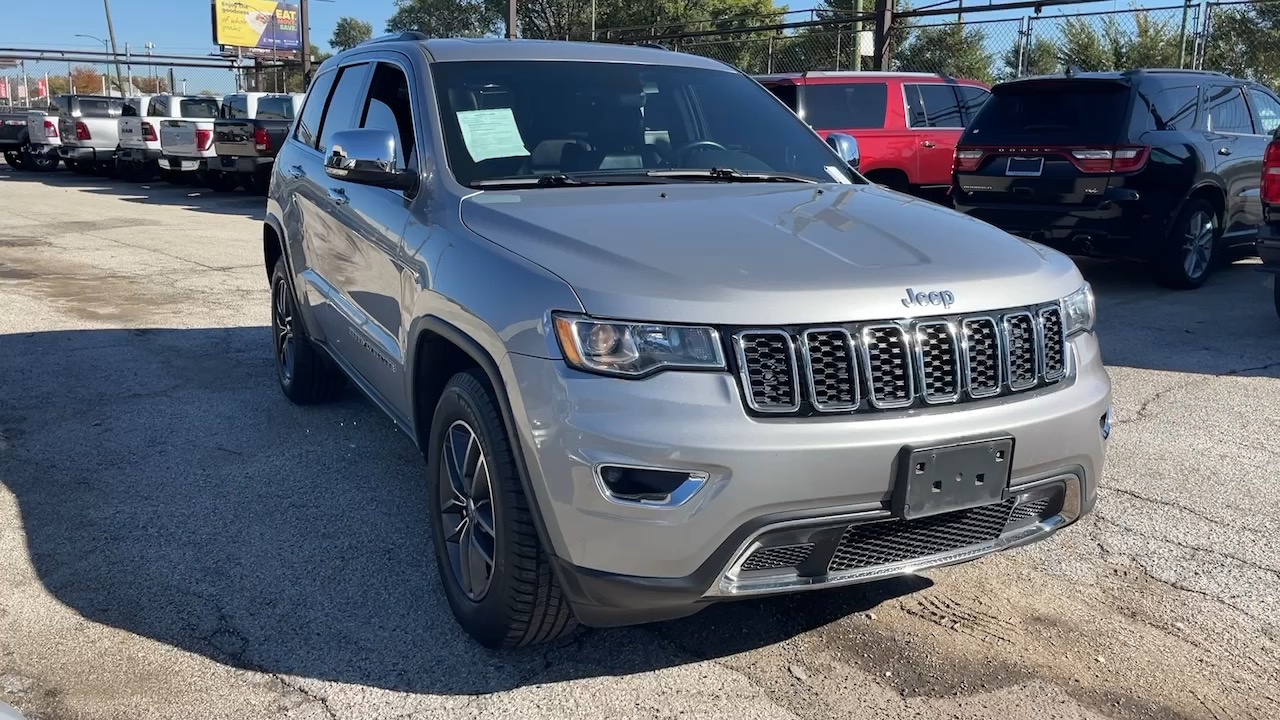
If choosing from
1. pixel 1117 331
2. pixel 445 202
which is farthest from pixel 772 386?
pixel 1117 331

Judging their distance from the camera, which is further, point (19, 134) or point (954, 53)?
point (19, 134)

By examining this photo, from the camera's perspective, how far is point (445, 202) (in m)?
3.60

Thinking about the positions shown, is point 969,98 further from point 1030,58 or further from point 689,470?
point 689,470

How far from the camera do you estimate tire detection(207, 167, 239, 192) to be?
2067 cm

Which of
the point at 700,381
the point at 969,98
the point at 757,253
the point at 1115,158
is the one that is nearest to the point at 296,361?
the point at 757,253

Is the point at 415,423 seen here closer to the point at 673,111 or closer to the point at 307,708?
the point at 307,708

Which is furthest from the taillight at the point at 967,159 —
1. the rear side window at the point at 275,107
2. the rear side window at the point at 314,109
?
the rear side window at the point at 275,107

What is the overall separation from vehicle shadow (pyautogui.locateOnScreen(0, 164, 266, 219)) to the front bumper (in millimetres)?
15079

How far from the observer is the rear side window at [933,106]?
1231 centimetres

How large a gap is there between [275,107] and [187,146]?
70.5 inches

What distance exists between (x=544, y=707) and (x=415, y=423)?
1.13 m

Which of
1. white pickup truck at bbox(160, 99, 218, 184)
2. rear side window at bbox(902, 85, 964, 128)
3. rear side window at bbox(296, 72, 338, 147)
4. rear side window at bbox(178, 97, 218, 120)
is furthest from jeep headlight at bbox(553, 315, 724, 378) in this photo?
rear side window at bbox(178, 97, 218, 120)

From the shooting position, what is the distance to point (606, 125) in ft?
13.6

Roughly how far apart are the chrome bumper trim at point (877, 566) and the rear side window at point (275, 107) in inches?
738
